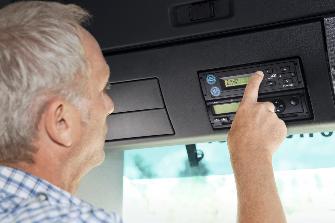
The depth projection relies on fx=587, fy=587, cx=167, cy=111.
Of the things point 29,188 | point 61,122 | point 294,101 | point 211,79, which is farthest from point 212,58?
point 29,188

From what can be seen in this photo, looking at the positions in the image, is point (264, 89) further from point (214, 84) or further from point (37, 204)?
point (37, 204)

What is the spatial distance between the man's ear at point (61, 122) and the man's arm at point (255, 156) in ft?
1.51

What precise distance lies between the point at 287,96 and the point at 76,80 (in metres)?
0.77

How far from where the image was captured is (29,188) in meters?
1.11

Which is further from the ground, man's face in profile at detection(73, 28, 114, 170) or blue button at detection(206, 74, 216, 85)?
man's face in profile at detection(73, 28, 114, 170)

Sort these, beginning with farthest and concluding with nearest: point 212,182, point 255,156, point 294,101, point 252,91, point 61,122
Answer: point 212,182 < point 294,101 < point 252,91 < point 255,156 < point 61,122

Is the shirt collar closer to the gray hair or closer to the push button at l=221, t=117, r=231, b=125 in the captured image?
the gray hair

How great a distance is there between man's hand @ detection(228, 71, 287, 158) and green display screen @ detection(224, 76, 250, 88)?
4.5 inches

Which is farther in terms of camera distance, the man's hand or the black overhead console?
the black overhead console

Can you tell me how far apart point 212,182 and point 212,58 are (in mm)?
634

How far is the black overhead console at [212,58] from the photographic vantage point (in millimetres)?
1690

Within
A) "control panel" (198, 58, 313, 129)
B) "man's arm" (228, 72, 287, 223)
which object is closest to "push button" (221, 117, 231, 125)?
"control panel" (198, 58, 313, 129)

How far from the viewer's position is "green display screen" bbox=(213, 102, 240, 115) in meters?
1.87

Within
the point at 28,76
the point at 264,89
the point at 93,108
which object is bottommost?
the point at 264,89
